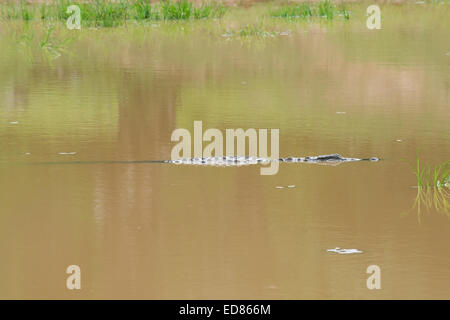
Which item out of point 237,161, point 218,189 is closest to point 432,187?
point 218,189

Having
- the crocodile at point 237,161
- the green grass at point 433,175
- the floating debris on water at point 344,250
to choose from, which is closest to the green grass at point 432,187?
the green grass at point 433,175

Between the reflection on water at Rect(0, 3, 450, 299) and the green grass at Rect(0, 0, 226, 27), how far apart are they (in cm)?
742

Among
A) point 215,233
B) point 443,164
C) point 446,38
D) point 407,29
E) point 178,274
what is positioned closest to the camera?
point 178,274

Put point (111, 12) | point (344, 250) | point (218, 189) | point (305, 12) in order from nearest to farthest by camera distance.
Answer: point (344, 250) → point (218, 189) → point (111, 12) → point (305, 12)

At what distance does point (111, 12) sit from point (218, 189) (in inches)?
606

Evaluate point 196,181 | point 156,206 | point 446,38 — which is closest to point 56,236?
point 156,206

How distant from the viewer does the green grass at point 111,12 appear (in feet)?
72.5

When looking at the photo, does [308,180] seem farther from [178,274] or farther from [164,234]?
[178,274]

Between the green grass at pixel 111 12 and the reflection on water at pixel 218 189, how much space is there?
7.42 m

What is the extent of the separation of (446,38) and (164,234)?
13339 millimetres

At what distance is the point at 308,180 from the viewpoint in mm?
7695

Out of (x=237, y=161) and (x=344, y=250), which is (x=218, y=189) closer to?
(x=237, y=161)

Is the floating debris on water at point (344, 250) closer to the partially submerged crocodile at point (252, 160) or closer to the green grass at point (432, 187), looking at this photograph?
the green grass at point (432, 187)

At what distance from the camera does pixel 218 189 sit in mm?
7434
